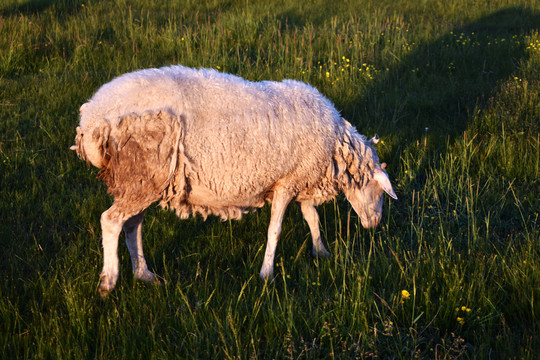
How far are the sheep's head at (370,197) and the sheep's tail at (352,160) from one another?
0.15 feet

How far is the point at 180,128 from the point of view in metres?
3.25

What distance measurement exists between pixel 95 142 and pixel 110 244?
63 cm

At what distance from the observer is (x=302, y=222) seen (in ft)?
14.8

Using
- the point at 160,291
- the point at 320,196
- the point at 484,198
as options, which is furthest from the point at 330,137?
the point at 484,198

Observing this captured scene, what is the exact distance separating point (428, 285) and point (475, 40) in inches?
256

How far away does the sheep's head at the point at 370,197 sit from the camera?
411 centimetres

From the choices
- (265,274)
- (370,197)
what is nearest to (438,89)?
(370,197)

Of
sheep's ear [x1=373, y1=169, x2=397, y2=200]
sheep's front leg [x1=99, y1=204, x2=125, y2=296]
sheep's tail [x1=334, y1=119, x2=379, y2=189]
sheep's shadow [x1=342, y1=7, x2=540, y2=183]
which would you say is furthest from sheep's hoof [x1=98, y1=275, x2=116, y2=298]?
Result: sheep's shadow [x1=342, y1=7, x2=540, y2=183]

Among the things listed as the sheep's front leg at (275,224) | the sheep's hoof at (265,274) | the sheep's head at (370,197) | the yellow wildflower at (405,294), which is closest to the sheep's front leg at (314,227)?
the sheep's head at (370,197)

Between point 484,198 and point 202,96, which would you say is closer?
point 202,96

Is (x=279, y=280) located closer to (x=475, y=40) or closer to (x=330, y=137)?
(x=330, y=137)

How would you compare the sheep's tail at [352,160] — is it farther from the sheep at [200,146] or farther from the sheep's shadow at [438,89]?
the sheep's shadow at [438,89]

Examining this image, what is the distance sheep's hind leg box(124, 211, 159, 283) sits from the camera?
11.7ft

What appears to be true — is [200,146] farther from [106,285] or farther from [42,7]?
[42,7]
